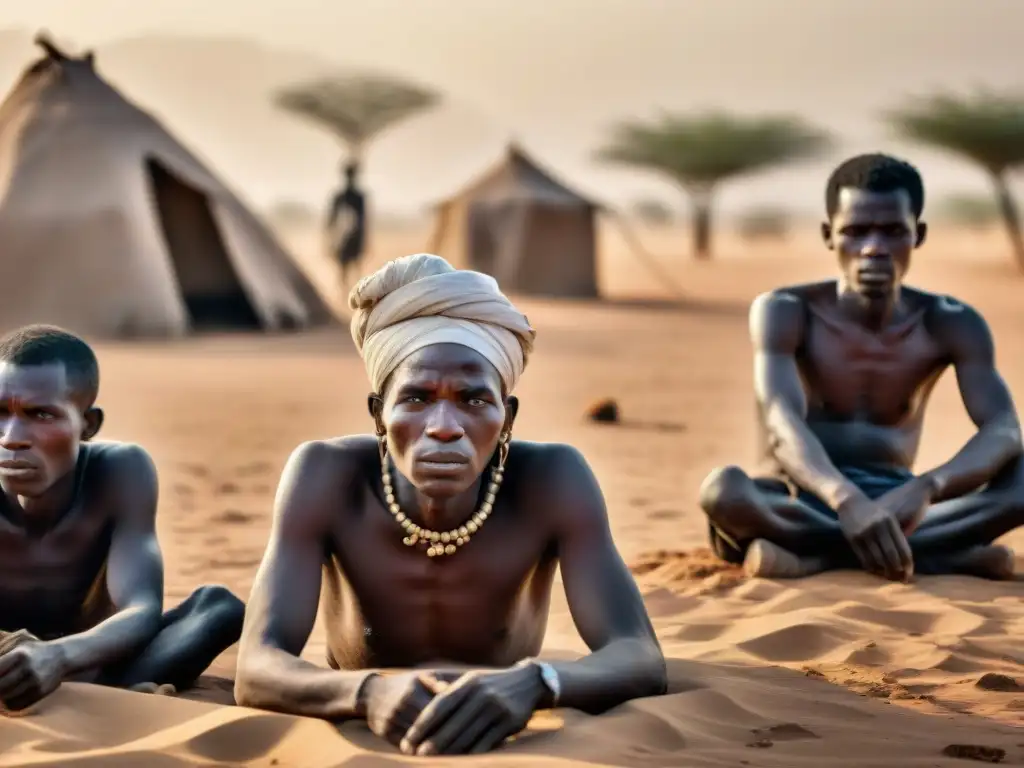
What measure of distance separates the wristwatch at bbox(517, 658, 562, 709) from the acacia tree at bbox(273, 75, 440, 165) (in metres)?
35.8

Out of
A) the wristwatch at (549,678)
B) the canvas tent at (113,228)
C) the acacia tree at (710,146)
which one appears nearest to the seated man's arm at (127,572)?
the wristwatch at (549,678)

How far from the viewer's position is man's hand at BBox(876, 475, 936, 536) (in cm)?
525

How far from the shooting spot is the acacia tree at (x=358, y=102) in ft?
126

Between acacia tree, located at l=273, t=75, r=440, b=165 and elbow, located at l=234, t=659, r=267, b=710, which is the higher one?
acacia tree, located at l=273, t=75, r=440, b=165

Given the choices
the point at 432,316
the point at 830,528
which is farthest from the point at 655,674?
the point at 830,528

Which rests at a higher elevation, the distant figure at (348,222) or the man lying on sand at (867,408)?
the distant figure at (348,222)

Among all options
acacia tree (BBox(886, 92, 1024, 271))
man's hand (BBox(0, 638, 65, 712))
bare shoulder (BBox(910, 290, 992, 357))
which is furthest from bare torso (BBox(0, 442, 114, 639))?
acacia tree (BBox(886, 92, 1024, 271))

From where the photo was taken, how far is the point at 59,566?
3.90 m

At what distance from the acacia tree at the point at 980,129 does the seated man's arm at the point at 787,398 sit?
2868 centimetres

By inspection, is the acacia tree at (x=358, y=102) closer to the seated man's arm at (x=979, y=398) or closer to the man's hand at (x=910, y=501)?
the seated man's arm at (x=979, y=398)

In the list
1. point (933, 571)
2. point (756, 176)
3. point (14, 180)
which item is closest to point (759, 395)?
point (933, 571)

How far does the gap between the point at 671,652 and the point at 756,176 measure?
3967 centimetres

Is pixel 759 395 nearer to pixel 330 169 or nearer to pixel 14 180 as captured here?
pixel 14 180

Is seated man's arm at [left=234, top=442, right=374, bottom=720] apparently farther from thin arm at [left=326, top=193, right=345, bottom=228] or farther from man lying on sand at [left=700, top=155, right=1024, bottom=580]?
thin arm at [left=326, top=193, right=345, bottom=228]
